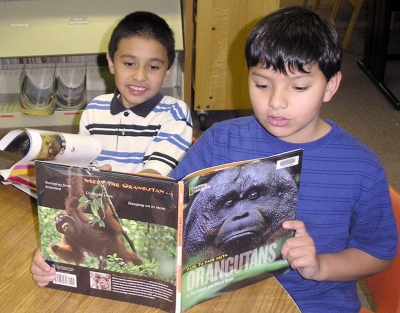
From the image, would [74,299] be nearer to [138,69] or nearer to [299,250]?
[299,250]

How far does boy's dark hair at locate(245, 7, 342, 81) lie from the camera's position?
1.02 m

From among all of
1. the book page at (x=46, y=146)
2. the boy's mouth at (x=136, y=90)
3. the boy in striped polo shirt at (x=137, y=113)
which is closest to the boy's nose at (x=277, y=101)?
the book page at (x=46, y=146)

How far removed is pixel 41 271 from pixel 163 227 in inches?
9.5

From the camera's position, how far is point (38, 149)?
99 cm

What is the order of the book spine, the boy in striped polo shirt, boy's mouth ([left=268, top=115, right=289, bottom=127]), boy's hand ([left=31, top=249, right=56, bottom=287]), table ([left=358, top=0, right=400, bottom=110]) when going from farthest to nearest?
table ([left=358, top=0, right=400, bottom=110])
the boy in striped polo shirt
boy's mouth ([left=268, top=115, right=289, bottom=127])
boy's hand ([left=31, top=249, right=56, bottom=287])
the book spine

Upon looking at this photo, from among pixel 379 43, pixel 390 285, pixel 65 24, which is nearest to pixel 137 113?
pixel 390 285

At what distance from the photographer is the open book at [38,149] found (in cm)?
99

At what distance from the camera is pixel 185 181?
2.63ft

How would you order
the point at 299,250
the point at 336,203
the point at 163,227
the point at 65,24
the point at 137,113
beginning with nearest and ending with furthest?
1. the point at 163,227
2. the point at 299,250
3. the point at 336,203
4. the point at 137,113
5. the point at 65,24

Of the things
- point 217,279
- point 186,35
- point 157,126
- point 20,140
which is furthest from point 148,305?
point 186,35

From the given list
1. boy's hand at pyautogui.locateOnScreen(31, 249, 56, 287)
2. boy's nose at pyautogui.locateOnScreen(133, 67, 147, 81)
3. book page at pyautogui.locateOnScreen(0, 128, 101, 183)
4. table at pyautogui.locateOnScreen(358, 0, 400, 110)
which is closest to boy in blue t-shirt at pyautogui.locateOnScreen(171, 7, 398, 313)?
book page at pyautogui.locateOnScreen(0, 128, 101, 183)

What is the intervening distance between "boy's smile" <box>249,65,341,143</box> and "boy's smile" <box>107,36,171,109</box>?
1.77ft

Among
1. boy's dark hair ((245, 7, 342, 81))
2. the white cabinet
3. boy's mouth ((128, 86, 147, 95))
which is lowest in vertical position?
the white cabinet

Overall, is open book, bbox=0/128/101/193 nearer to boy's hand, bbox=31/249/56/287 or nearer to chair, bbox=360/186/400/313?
boy's hand, bbox=31/249/56/287
